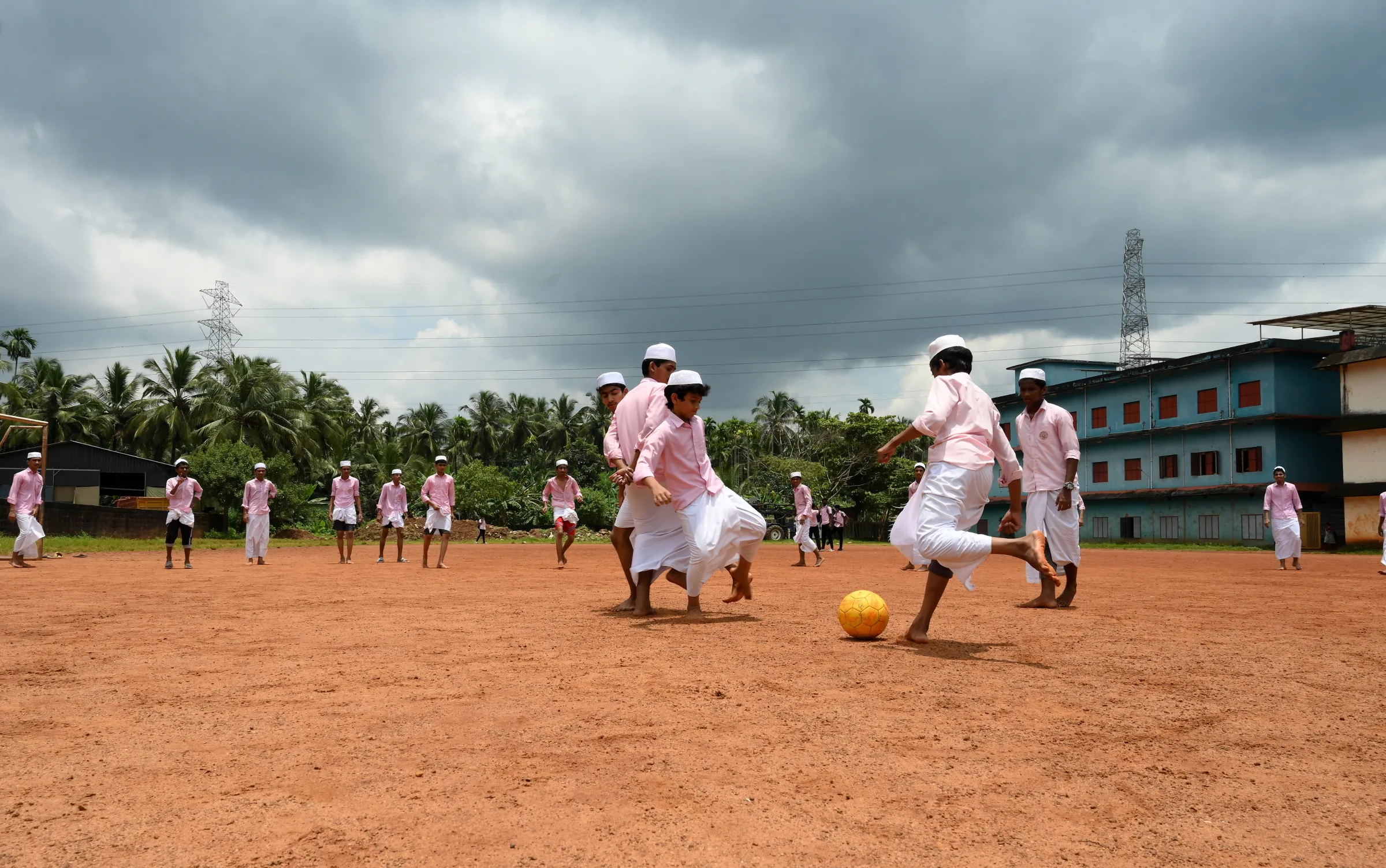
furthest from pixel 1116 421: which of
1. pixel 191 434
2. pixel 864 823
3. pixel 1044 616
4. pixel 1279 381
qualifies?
pixel 864 823

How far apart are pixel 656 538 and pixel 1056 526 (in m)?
4.03

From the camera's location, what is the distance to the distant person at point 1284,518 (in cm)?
1778

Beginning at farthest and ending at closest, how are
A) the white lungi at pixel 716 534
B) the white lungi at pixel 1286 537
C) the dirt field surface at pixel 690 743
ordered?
the white lungi at pixel 1286 537
the white lungi at pixel 716 534
the dirt field surface at pixel 690 743

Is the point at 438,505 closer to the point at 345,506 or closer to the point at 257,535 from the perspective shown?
the point at 345,506

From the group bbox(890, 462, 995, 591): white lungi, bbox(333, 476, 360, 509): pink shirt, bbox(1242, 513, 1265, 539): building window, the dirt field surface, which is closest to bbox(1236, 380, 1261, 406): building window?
bbox(1242, 513, 1265, 539): building window

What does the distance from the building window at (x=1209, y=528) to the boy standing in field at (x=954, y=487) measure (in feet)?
129

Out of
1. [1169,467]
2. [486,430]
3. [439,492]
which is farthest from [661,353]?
[486,430]

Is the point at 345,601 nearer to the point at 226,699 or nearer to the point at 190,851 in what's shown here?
the point at 226,699

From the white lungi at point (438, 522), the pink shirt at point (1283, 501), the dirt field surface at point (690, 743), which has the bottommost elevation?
the dirt field surface at point (690, 743)

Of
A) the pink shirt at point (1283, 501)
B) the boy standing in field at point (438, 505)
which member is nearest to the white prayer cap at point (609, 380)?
the boy standing in field at point (438, 505)

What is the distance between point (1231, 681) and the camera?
4961 mm

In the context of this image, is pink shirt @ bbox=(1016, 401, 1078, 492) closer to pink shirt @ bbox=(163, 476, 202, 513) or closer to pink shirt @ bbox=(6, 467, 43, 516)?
pink shirt @ bbox=(163, 476, 202, 513)

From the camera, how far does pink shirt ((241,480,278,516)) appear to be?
61.8 feet

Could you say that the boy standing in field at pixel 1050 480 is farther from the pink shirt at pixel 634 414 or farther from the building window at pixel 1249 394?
the building window at pixel 1249 394
